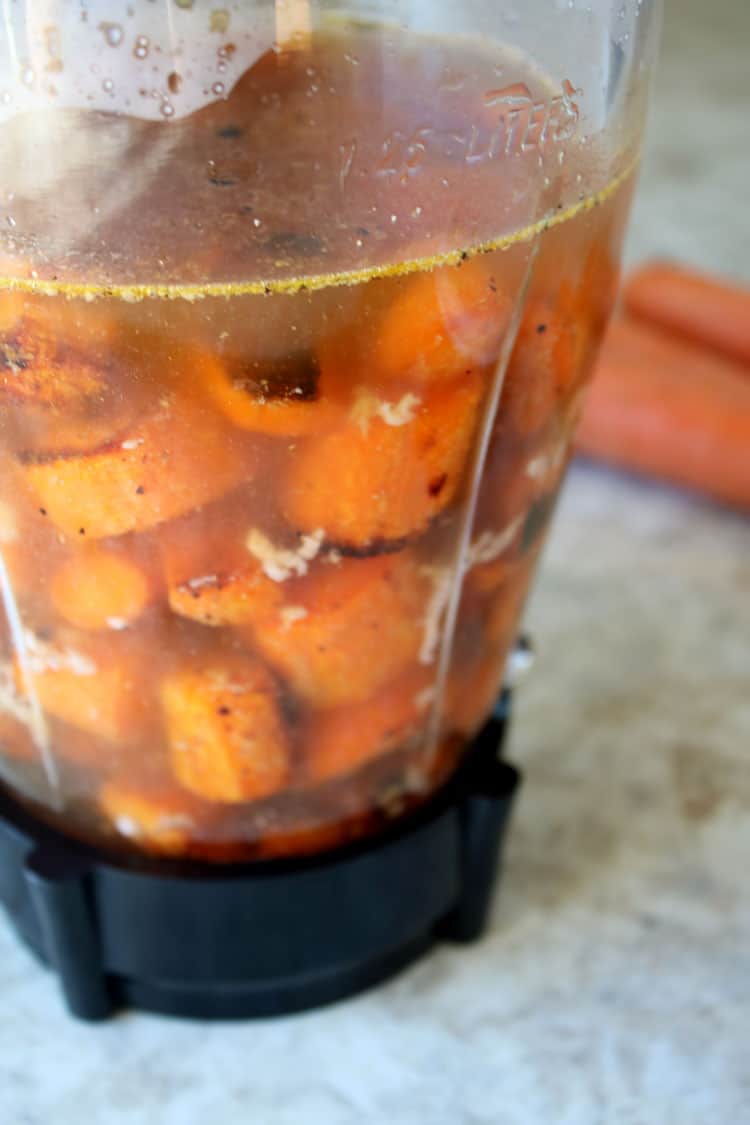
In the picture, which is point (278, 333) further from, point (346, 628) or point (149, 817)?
point (149, 817)

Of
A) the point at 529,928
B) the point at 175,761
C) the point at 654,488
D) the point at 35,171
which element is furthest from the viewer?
the point at 654,488

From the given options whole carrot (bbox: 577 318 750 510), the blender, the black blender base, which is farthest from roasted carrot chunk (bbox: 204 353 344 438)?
whole carrot (bbox: 577 318 750 510)

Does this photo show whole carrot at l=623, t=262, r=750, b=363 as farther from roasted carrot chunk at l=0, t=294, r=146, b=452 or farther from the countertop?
roasted carrot chunk at l=0, t=294, r=146, b=452

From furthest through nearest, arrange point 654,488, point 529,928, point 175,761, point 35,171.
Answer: point 654,488, point 529,928, point 175,761, point 35,171

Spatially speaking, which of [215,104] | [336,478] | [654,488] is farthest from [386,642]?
[654,488]

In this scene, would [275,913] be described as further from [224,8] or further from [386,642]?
[224,8]

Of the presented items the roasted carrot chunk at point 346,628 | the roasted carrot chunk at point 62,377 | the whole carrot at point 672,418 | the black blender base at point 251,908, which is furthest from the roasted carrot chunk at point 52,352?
the whole carrot at point 672,418
